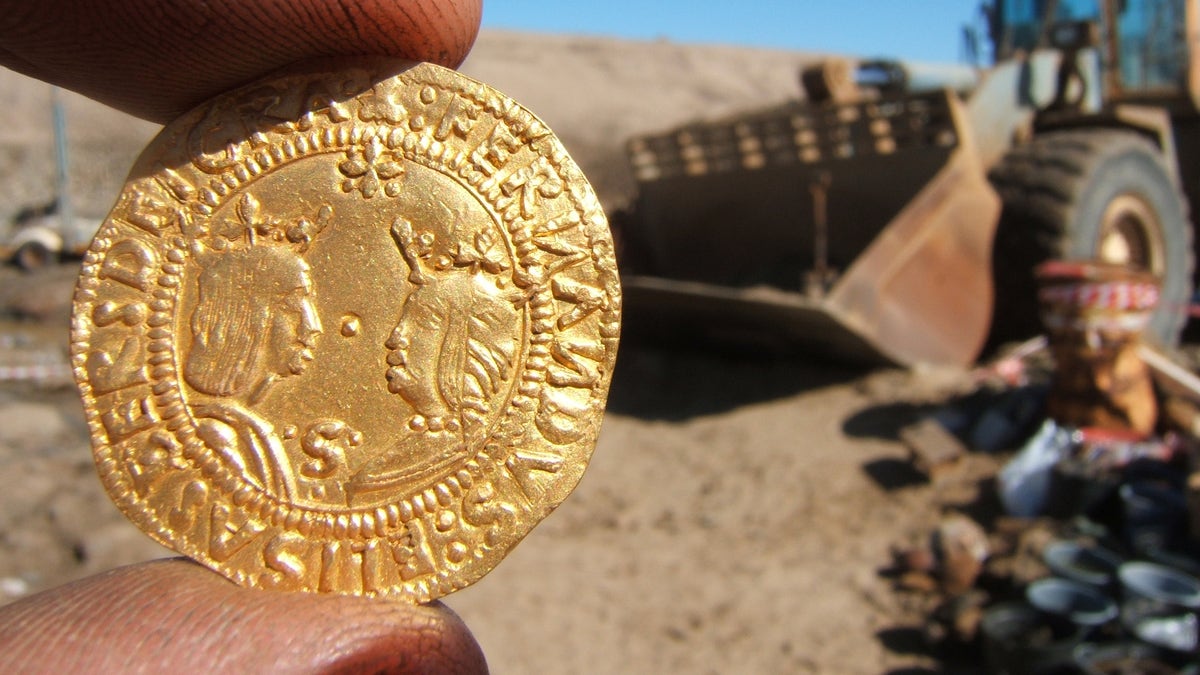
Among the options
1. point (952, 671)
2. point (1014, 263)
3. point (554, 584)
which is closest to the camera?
point (952, 671)

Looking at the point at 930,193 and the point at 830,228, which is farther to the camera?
the point at 830,228

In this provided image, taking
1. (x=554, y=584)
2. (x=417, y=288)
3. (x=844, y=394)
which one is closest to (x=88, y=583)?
(x=417, y=288)

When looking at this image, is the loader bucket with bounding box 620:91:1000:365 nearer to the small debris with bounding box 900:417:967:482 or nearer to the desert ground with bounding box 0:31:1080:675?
the desert ground with bounding box 0:31:1080:675

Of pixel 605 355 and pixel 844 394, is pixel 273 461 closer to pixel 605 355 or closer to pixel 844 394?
pixel 605 355

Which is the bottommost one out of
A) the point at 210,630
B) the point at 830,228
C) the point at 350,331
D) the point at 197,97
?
the point at 210,630

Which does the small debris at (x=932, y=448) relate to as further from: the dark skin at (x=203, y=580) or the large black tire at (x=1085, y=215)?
the dark skin at (x=203, y=580)

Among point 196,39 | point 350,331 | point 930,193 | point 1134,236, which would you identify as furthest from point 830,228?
point 196,39

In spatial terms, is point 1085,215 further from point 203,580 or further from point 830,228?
point 203,580
